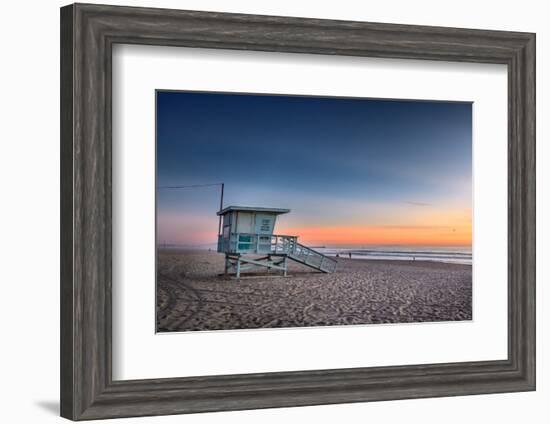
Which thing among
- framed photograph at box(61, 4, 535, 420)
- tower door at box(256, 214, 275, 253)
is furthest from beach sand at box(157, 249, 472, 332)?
tower door at box(256, 214, 275, 253)

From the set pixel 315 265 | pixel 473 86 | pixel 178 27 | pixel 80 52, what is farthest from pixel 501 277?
pixel 80 52

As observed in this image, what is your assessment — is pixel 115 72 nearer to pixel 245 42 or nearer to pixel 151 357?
pixel 245 42

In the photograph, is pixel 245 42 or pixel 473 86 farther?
pixel 473 86

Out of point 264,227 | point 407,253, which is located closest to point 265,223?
point 264,227

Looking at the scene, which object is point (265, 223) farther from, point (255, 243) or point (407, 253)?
point (407, 253)

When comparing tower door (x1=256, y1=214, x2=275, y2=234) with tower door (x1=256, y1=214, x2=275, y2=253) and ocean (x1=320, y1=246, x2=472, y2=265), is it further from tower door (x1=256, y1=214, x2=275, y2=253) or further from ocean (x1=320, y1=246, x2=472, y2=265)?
ocean (x1=320, y1=246, x2=472, y2=265)

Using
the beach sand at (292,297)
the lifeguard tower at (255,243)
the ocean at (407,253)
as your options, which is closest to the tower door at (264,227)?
the lifeguard tower at (255,243)

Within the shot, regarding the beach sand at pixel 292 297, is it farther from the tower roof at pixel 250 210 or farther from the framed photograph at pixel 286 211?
the tower roof at pixel 250 210
